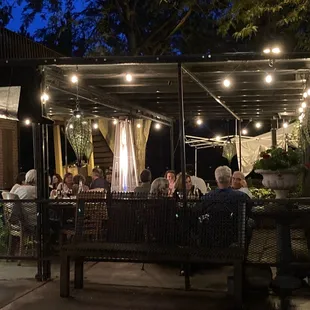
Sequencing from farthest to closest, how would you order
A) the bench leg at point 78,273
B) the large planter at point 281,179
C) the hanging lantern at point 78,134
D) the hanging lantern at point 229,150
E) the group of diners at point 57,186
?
1. the hanging lantern at point 229,150
2. the hanging lantern at point 78,134
3. the group of diners at point 57,186
4. the large planter at point 281,179
5. the bench leg at point 78,273

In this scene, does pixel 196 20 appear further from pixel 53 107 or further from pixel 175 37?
pixel 53 107

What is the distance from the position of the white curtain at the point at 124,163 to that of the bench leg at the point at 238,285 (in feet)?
21.8

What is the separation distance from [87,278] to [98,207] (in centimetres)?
114

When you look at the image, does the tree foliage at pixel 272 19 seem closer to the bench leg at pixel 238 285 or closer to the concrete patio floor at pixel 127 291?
the concrete patio floor at pixel 127 291

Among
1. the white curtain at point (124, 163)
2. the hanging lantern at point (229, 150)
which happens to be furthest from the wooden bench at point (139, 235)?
the hanging lantern at point (229, 150)

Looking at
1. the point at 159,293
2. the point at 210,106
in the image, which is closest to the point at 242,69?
the point at 159,293

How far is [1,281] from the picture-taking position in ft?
22.5

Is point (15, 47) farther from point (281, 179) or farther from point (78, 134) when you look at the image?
point (281, 179)

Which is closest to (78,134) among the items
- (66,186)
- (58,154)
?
(66,186)

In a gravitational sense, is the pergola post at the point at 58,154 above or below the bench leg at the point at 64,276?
above

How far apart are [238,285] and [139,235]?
1366 mm

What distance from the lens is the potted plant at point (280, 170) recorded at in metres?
6.86

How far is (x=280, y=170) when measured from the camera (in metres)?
6.89

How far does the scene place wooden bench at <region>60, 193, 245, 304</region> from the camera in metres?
5.90
